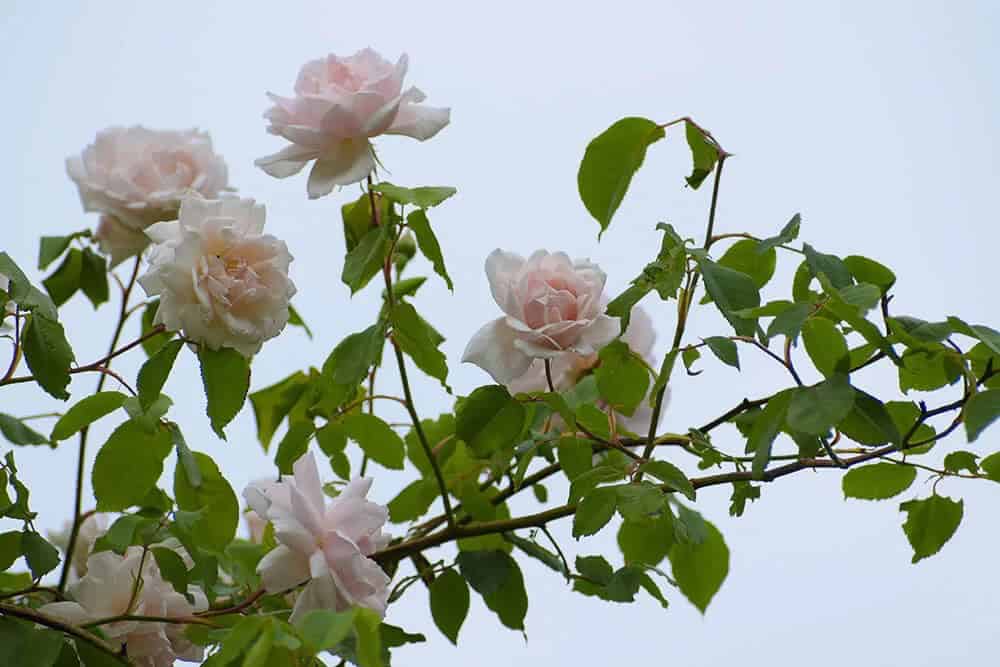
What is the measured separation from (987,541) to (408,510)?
0.78 metres

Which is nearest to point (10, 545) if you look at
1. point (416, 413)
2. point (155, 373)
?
point (155, 373)

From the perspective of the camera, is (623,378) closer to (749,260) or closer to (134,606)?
(749,260)

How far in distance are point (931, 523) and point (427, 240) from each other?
0.32 meters

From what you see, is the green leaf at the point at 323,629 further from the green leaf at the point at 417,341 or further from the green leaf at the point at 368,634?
the green leaf at the point at 417,341

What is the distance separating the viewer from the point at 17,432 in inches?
29.2

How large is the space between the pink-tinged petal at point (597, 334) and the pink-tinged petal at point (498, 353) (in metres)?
0.03

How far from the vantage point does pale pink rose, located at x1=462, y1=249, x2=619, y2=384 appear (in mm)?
626

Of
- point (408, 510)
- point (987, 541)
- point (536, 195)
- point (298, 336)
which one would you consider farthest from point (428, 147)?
point (987, 541)

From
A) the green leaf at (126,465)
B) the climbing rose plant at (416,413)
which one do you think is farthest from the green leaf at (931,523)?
the green leaf at (126,465)

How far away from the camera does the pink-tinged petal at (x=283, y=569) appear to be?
23.3 inches

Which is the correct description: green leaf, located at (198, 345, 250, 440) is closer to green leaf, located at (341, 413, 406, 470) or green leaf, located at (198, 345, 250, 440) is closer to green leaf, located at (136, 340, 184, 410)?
green leaf, located at (136, 340, 184, 410)

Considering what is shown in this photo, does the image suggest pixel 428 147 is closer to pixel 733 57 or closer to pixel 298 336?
pixel 298 336

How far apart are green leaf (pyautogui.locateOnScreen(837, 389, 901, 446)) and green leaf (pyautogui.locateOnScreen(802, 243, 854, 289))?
68 mm

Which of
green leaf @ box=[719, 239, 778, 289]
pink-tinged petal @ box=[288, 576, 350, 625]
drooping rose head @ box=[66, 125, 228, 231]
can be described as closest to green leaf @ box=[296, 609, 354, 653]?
pink-tinged petal @ box=[288, 576, 350, 625]
